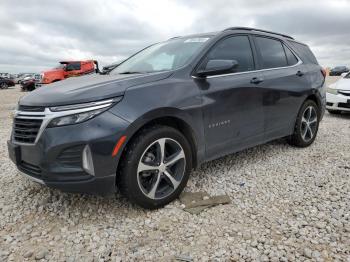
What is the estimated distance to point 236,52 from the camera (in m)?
3.64

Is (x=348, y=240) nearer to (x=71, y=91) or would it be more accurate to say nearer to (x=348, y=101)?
(x=71, y=91)

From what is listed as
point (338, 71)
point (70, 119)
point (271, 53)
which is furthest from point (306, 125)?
point (338, 71)

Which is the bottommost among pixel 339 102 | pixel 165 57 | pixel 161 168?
pixel 161 168

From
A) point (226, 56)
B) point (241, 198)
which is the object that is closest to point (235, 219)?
point (241, 198)

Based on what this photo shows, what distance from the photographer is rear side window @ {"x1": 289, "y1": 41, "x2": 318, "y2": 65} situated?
A: 4729 millimetres

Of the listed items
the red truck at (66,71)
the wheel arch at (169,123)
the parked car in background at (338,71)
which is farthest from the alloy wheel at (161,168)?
the parked car in background at (338,71)

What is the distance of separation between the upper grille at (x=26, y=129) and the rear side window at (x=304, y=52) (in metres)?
3.84

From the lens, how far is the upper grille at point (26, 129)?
2.54 metres

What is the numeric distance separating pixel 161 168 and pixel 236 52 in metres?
1.72

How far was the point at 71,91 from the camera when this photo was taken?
8.65ft

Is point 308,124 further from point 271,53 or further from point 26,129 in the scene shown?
point 26,129

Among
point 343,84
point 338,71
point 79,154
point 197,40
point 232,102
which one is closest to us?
point 79,154

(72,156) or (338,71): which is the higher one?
(338,71)

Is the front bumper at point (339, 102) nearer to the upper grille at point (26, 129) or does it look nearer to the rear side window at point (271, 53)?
the rear side window at point (271, 53)
